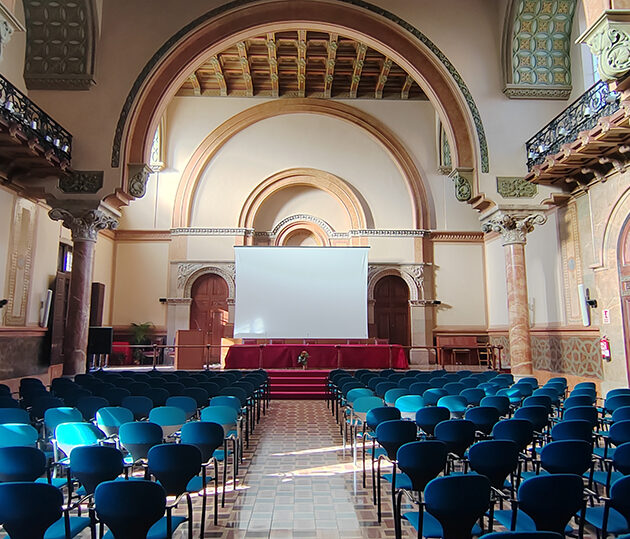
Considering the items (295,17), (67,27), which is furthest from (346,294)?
(67,27)

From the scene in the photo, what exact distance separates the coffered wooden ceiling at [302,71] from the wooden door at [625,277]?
9.42m

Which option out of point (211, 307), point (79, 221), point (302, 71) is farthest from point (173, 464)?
point (302, 71)

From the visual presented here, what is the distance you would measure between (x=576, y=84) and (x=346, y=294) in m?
8.69

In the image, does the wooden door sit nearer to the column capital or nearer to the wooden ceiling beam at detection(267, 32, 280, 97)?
the column capital

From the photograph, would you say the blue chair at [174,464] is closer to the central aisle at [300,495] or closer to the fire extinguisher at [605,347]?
the central aisle at [300,495]

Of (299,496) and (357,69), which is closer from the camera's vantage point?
(299,496)

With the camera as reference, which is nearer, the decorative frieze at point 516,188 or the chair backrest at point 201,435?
the chair backrest at point 201,435

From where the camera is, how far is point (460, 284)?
58.5ft

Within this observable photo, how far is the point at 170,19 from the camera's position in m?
11.4

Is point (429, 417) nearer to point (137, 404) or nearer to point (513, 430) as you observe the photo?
point (513, 430)

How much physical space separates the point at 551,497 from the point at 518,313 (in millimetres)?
8712

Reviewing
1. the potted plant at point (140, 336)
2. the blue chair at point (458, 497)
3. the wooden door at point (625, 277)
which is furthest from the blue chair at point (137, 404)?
the potted plant at point (140, 336)

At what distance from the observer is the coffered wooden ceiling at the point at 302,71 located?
597 inches

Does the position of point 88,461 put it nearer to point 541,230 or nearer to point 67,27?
point 67,27
